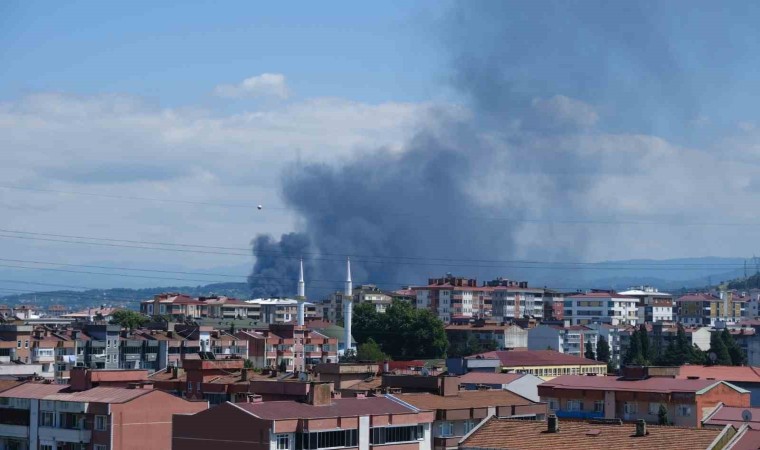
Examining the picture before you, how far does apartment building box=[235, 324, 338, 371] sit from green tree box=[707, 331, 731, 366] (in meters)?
26.9

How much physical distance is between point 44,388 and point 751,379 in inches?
1323

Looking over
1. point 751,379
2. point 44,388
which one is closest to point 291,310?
point 751,379

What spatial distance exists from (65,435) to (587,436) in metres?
18.6

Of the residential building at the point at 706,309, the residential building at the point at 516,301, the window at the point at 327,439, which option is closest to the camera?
the window at the point at 327,439

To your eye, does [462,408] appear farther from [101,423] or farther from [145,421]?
[101,423]

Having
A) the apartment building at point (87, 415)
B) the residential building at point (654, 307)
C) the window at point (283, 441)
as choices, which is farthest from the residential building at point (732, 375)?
the residential building at point (654, 307)

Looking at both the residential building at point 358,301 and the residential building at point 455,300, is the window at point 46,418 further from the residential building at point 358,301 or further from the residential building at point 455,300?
the residential building at point 455,300

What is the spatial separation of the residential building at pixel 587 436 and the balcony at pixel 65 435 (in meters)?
14.5

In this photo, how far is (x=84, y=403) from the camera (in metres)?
43.7

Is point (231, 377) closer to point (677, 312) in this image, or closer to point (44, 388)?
point (44, 388)

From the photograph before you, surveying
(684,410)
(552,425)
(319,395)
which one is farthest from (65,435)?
(684,410)

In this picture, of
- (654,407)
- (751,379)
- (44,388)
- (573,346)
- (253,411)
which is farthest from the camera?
(573,346)

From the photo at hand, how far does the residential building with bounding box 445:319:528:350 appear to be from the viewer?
386 ft

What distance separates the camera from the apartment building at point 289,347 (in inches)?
3787
